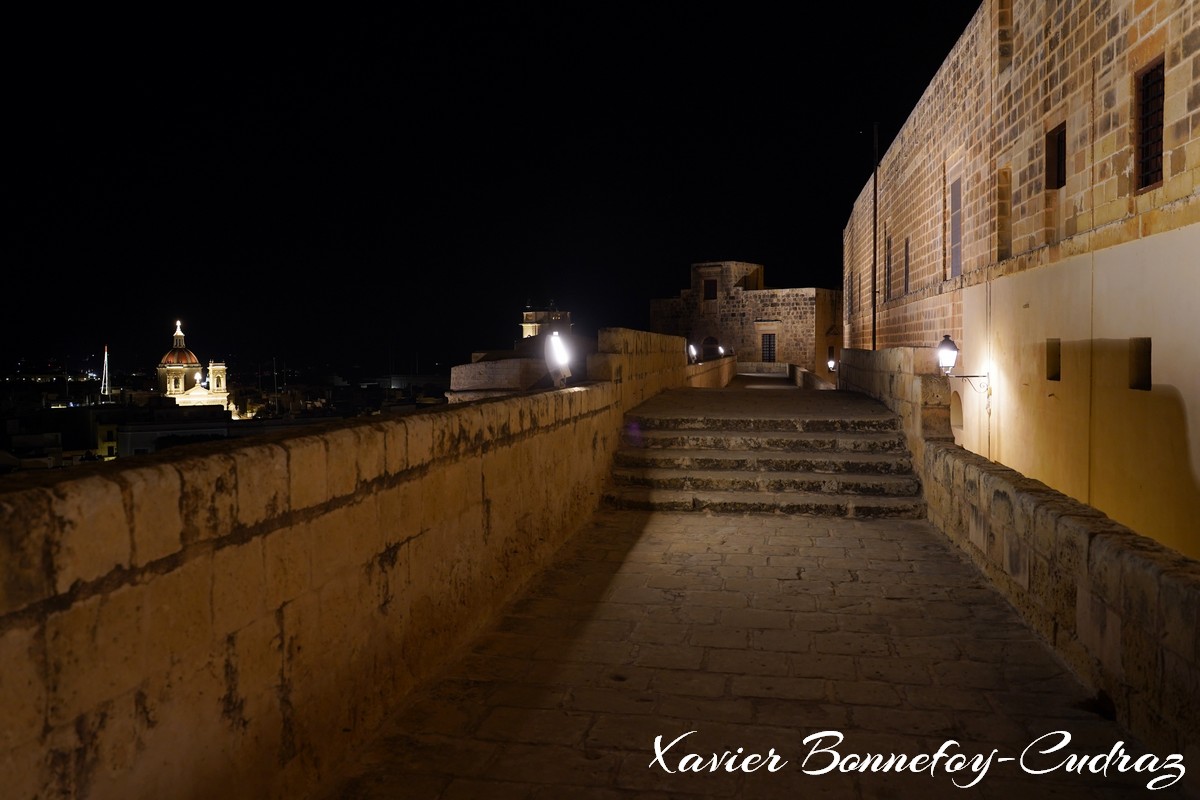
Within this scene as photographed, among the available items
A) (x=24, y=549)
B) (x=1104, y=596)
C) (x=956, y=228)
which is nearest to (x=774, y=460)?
(x=1104, y=596)

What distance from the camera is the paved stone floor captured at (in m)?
2.98

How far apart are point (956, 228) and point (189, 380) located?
2746 inches

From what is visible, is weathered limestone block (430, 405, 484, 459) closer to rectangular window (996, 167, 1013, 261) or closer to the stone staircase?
the stone staircase

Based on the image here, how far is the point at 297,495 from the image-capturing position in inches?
113

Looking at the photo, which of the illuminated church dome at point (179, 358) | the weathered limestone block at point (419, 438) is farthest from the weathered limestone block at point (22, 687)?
the illuminated church dome at point (179, 358)

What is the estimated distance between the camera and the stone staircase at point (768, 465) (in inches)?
309

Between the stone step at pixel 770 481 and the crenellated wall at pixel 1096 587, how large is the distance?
1.09m

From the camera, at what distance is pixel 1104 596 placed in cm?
356

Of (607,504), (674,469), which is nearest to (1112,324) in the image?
(674,469)

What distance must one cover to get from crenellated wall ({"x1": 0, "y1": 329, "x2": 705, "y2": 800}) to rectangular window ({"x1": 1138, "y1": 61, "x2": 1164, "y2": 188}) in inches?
264

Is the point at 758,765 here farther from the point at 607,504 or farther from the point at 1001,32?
the point at 1001,32

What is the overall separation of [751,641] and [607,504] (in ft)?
12.5

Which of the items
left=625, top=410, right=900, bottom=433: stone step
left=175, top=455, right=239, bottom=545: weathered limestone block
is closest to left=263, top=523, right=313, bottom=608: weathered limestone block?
left=175, top=455, right=239, bottom=545: weathered limestone block

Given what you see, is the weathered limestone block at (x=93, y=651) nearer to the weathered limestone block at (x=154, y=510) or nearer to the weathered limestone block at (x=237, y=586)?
the weathered limestone block at (x=154, y=510)
